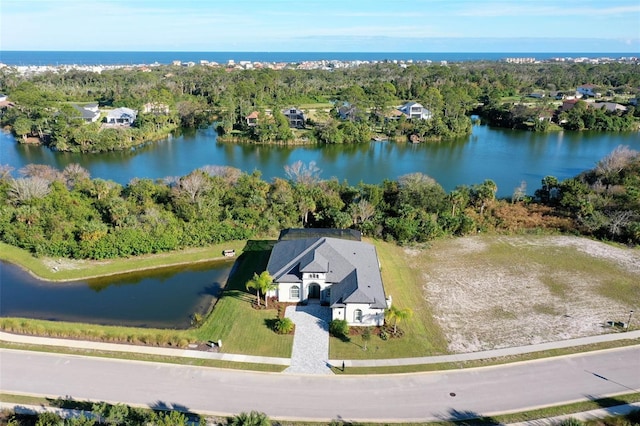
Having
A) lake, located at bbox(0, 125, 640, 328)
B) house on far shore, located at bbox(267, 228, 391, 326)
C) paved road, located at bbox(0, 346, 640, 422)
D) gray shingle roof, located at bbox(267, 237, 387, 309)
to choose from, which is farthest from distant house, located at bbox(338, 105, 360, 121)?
paved road, located at bbox(0, 346, 640, 422)

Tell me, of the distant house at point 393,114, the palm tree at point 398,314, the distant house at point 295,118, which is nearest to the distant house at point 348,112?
the distant house at point 393,114

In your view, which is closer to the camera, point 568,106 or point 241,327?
point 241,327

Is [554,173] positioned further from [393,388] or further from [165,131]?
[165,131]

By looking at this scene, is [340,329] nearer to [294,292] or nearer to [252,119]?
[294,292]

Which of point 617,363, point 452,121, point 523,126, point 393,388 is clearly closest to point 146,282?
point 393,388

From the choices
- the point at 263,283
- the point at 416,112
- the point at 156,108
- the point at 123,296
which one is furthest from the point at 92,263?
the point at 416,112
